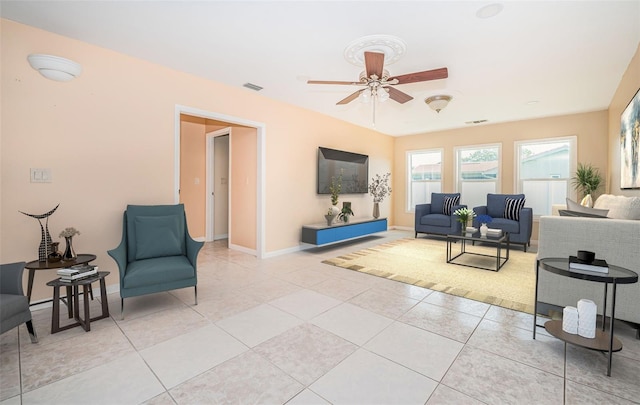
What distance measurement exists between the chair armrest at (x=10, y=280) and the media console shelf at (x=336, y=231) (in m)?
3.61

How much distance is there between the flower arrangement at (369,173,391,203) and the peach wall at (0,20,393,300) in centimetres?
394

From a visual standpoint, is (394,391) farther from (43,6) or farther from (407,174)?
(407,174)

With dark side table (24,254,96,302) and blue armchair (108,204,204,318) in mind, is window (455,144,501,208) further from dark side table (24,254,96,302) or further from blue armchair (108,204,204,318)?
dark side table (24,254,96,302)

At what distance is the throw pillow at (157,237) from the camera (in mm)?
2948

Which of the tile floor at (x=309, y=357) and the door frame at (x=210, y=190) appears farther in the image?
the door frame at (x=210, y=190)

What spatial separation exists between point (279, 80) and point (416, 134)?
504cm

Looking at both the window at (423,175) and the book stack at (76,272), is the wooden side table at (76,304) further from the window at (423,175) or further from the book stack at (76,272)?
the window at (423,175)

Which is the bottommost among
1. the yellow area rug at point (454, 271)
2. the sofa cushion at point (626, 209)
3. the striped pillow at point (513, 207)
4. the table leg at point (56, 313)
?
the yellow area rug at point (454, 271)

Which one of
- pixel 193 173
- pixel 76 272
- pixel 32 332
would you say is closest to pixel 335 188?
pixel 193 173

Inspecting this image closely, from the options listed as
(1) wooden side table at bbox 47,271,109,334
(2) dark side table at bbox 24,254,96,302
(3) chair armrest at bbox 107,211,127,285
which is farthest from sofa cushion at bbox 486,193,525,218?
(2) dark side table at bbox 24,254,96,302

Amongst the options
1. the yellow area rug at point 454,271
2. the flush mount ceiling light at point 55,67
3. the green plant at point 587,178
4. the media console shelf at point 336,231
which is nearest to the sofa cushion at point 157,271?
the flush mount ceiling light at point 55,67

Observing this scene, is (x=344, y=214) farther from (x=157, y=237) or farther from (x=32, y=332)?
(x=32, y=332)

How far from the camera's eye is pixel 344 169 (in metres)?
6.19

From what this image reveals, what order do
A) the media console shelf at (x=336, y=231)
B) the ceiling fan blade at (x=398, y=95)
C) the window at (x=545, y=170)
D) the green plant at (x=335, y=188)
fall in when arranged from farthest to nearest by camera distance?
the window at (x=545, y=170)
the green plant at (x=335, y=188)
the media console shelf at (x=336, y=231)
the ceiling fan blade at (x=398, y=95)
